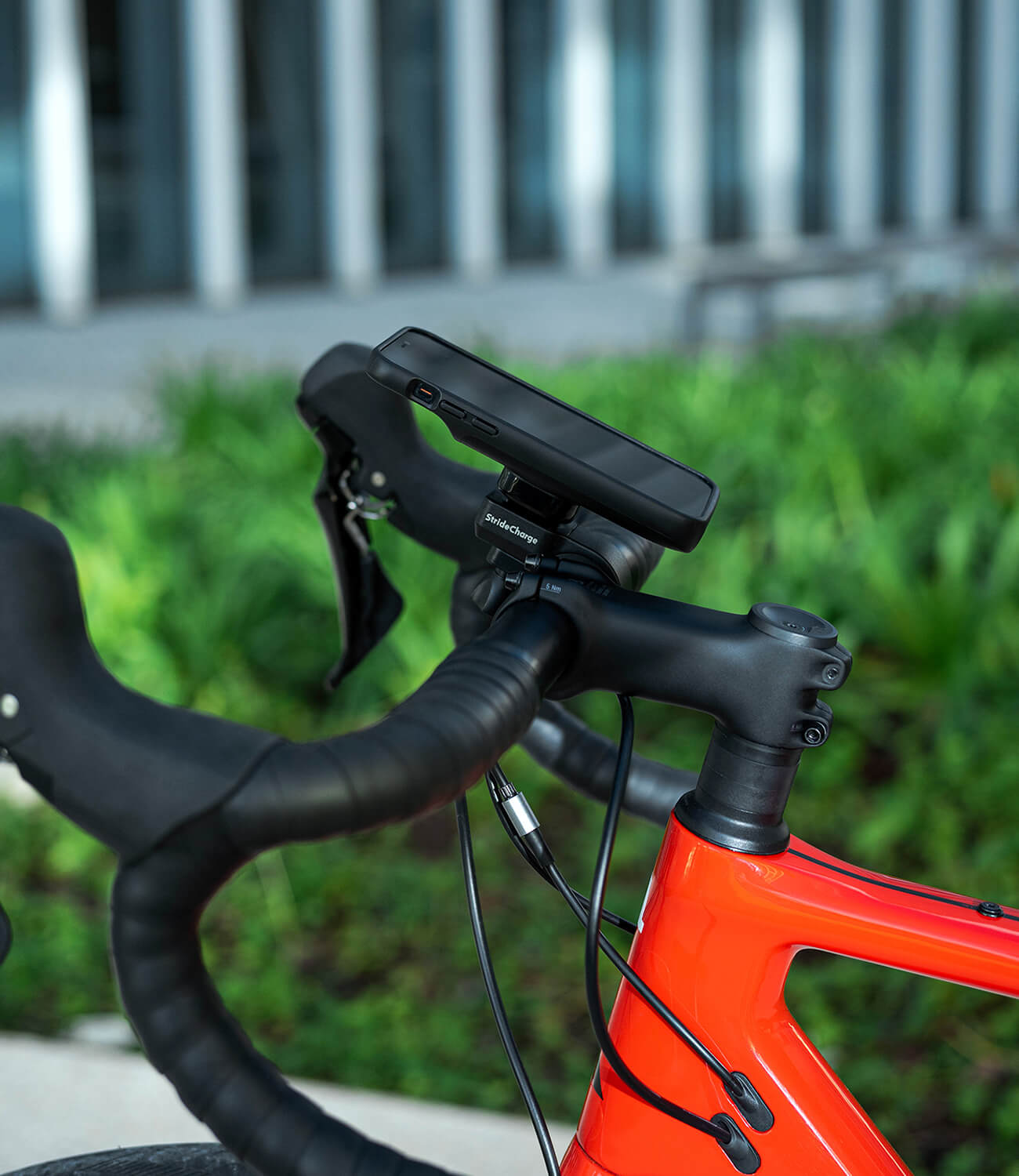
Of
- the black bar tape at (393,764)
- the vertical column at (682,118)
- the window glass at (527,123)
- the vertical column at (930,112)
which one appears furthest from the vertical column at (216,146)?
the black bar tape at (393,764)

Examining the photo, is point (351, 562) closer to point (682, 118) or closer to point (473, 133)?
point (473, 133)

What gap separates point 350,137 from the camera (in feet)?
39.0

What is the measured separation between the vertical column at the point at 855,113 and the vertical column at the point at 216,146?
7.90 metres

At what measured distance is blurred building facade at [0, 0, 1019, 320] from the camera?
34.7ft

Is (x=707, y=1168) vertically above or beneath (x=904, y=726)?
above

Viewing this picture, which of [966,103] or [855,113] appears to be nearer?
[855,113]

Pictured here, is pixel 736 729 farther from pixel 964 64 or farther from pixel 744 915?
pixel 964 64

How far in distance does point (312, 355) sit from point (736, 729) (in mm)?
10844

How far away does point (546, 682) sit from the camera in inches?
29.9

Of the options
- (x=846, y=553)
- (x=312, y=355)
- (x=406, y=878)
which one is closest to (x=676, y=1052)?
(x=406, y=878)

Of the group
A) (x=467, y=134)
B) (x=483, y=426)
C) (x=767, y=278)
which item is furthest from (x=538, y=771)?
(x=467, y=134)

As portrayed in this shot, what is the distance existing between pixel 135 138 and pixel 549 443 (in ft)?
36.1

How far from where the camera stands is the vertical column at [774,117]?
15.4 metres

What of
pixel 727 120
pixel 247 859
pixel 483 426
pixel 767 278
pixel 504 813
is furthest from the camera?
pixel 727 120
